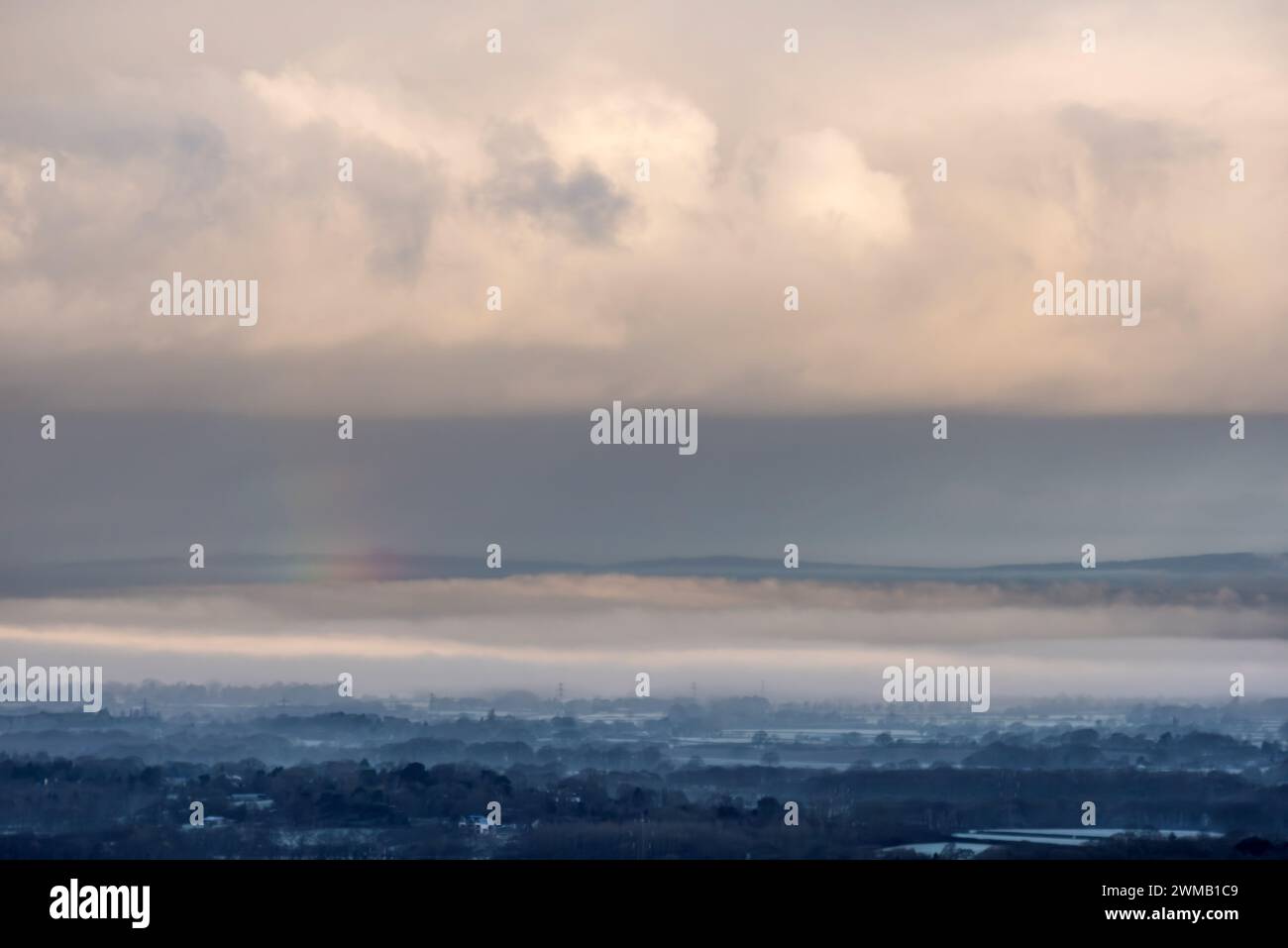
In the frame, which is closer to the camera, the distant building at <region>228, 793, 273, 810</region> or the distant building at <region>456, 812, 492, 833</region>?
the distant building at <region>456, 812, 492, 833</region>

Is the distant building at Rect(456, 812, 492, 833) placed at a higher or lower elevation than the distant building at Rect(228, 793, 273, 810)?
lower

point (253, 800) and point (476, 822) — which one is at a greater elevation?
point (253, 800)

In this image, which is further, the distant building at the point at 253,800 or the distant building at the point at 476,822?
the distant building at the point at 253,800

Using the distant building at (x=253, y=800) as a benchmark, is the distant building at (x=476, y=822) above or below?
below

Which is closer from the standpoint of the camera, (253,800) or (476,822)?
(476,822)

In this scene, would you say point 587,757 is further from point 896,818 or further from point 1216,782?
point 1216,782
